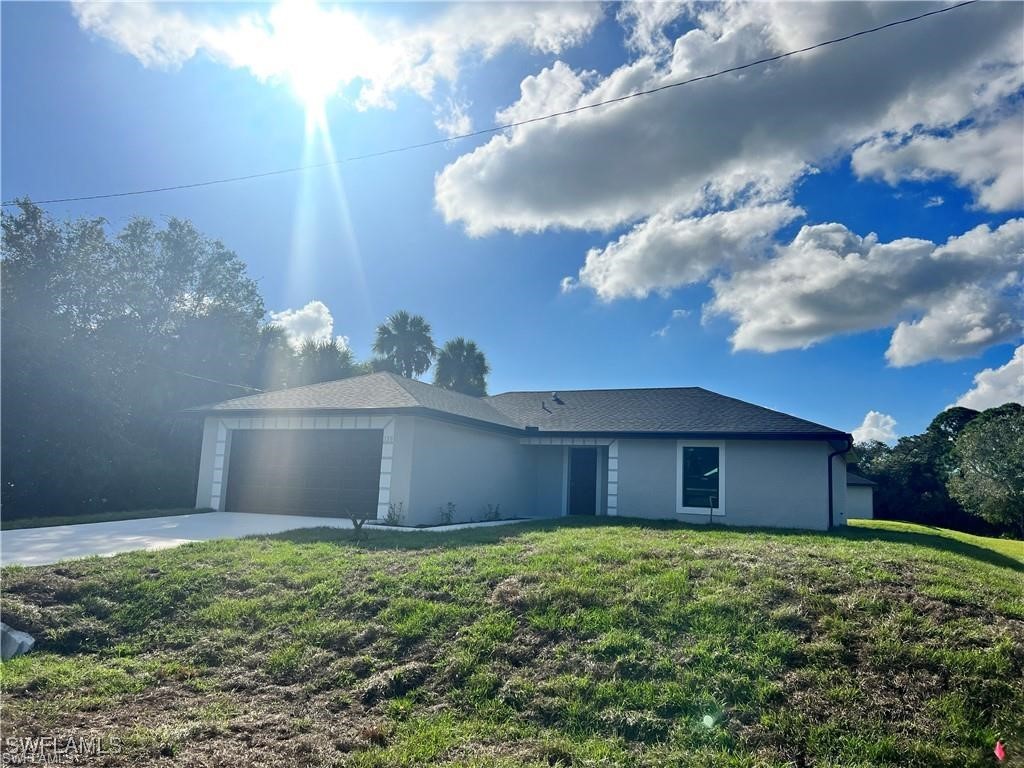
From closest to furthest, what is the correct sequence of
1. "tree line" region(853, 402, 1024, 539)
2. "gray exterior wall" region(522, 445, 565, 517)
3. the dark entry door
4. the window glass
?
the window glass
the dark entry door
"gray exterior wall" region(522, 445, 565, 517)
"tree line" region(853, 402, 1024, 539)

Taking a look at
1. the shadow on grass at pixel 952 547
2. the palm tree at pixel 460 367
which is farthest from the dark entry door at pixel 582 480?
the palm tree at pixel 460 367

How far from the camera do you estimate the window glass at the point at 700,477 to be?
48.8 feet

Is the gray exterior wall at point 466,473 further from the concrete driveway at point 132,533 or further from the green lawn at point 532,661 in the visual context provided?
the green lawn at point 532,661

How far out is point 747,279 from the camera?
653 inches

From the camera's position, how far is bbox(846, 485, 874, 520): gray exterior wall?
3000 centimetres

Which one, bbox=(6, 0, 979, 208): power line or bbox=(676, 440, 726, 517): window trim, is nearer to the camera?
bbox=(6, 0, 979, 208): power line

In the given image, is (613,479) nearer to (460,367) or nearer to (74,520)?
(74,520)

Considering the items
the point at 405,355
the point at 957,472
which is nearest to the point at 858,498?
the point at 957,472

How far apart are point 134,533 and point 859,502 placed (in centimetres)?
3191

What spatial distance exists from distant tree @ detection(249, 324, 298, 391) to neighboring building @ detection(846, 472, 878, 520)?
29506mm

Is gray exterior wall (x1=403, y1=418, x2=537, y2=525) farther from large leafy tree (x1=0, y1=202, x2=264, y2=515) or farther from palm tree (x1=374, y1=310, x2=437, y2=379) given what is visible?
palm tree (x1=374, y1=310, x2=437, y2=379)

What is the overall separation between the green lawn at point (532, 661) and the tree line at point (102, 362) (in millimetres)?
11513

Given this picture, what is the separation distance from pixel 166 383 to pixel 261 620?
56.5 feet

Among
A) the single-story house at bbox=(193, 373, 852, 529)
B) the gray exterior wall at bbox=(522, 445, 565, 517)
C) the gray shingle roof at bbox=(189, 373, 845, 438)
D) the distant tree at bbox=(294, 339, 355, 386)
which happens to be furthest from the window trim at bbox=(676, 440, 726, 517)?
the distant tree at bbox=(294, 339, 355, 386)
